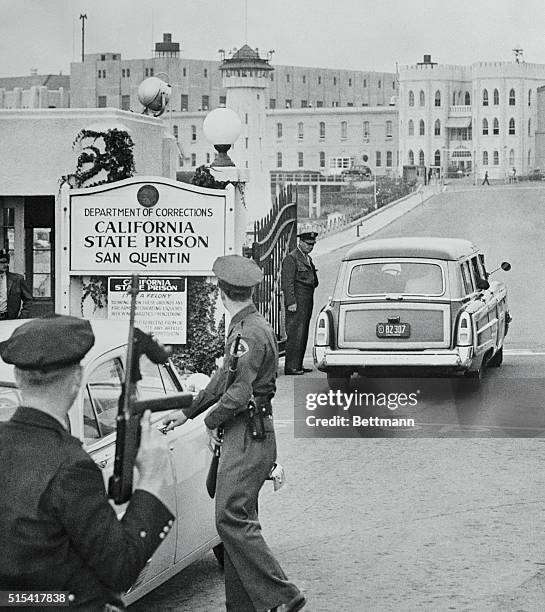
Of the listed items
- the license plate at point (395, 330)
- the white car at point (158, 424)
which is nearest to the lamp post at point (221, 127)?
the license plate at point (395, 330)

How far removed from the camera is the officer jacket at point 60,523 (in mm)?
3430

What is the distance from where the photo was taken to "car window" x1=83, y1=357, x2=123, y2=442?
248 inches

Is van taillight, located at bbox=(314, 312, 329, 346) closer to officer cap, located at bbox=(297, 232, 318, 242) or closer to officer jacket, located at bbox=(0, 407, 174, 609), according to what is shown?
officer cap, located at bbox=(297, 232, 318, 242)

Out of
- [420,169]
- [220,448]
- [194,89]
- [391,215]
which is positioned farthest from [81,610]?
[194,89]

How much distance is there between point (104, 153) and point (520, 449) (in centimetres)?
665

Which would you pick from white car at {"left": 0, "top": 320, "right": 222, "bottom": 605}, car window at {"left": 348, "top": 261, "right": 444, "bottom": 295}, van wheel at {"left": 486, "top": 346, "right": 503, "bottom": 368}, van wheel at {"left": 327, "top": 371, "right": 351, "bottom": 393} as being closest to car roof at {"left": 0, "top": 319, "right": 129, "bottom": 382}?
white car at {"left": 0, "top": 320, "right": 222, "bottom": 605}

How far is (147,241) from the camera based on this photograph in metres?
14.4

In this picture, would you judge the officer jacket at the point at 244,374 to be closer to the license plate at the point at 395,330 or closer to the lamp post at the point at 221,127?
the license plate at the point at 395,330

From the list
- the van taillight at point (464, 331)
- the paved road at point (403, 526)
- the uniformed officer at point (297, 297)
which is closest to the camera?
the paved road at point (403, 526)

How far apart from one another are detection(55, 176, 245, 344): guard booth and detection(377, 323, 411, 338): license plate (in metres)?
1.73

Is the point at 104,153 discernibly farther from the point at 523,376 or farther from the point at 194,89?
the point at 194,89

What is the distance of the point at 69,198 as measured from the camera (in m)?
14.5

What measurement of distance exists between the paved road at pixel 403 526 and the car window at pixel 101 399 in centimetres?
112

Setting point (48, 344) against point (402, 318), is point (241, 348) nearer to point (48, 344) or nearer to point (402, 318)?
point (48, 344)
